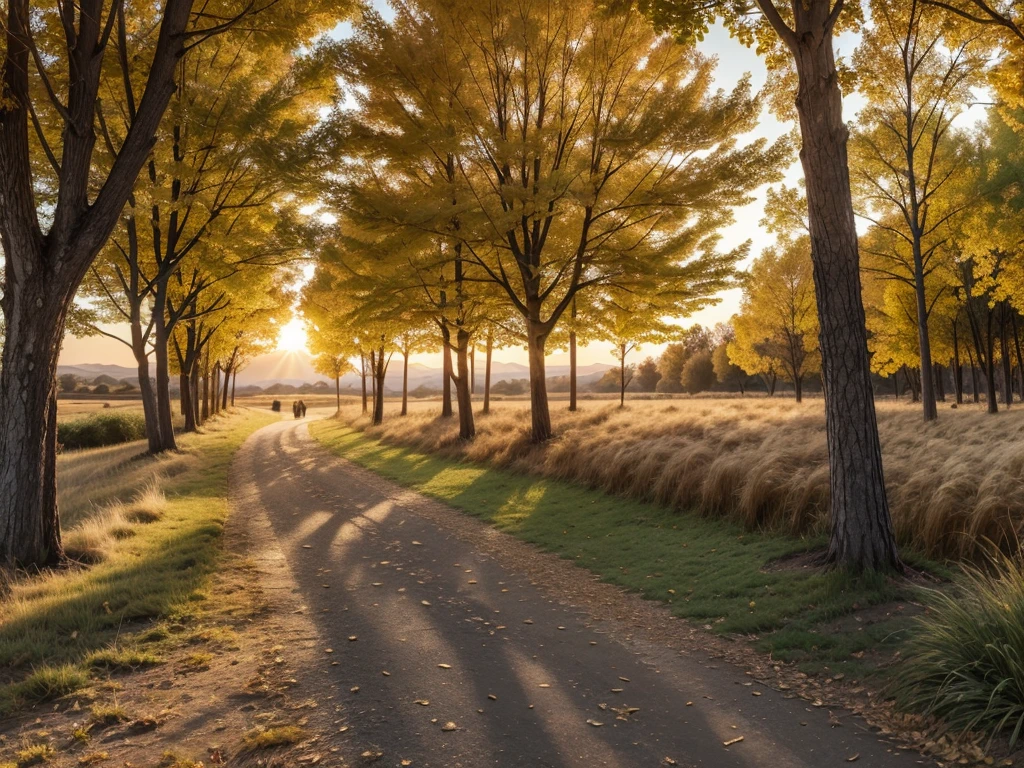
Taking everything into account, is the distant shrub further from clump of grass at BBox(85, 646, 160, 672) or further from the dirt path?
clump of grass at BBox(85, 646, 160, 672)

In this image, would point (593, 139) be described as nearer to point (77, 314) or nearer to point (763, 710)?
point (763, 710)

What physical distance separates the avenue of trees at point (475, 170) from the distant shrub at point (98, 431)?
854cm

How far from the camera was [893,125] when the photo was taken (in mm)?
16469

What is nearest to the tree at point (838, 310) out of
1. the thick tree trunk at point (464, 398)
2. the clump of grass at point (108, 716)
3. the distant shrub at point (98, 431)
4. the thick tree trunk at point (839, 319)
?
the thick tree trunk at point (839, 319)

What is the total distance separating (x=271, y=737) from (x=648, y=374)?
83.3 meters

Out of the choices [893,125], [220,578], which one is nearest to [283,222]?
[220,578]

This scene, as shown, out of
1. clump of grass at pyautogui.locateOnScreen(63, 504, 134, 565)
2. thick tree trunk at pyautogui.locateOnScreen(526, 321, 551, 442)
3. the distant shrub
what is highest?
thick tree trunk at pyautogui.locateOnScreen(526, 321, 551, 442)

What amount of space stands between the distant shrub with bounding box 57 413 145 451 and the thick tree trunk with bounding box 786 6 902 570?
28.3 metres

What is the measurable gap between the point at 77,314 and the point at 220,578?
15596 millimetres

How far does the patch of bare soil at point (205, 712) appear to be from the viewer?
347 centimetres

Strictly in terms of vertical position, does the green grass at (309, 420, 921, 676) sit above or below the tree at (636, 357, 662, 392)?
below

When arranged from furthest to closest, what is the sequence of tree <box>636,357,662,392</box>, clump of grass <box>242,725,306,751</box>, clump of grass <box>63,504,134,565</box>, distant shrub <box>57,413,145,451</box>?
1. tree <box>636,357,662,392</box>
2. distant shrub <box>57,413,145,451</box>
3. clump of grass <box>63,504,134,565</box>
4. clump of grass <box>242,725,306,751</box>

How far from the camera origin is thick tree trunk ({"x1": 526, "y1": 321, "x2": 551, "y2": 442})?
14.4m

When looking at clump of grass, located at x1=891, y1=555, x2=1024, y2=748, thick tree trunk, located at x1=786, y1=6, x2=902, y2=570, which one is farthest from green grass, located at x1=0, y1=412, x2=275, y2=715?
thick tree trunk, located at x1=786, y1=6, x2=902, y2=570
